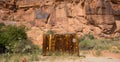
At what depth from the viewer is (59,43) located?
13.5m

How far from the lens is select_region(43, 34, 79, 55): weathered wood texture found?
1335 cm

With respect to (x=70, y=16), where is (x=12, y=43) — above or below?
below

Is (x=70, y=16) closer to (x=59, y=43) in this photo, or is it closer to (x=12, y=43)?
(x=12, y=43)

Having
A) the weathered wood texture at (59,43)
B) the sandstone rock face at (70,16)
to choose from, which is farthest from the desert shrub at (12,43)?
the sandstone rock face at (70,16)

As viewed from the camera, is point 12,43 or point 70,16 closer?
point 12,43

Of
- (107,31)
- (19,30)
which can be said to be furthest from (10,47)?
(107,31)

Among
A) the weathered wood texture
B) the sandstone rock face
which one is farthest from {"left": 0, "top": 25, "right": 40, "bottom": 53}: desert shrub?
the sandstone rock face

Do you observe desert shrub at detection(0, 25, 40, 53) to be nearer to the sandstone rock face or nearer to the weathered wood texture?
the weathered wood texture

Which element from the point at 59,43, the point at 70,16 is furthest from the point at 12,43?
the point at 70,16

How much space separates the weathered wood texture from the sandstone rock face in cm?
885

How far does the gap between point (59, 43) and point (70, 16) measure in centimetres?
992

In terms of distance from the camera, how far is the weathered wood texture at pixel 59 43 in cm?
1335

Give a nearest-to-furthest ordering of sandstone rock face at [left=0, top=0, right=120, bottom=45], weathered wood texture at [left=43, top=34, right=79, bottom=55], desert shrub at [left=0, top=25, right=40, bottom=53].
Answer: weathered wood texture at [left=43, top=34, right=79, bottom=55] < desert shrub at [left=0, top=25, right=40, bottom=53] < sandstone rock face at [left=0, top=0, right=120, bottom=45]

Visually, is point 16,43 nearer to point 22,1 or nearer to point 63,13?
point 63,13
